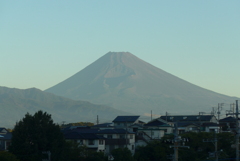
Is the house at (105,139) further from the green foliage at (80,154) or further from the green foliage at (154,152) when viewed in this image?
the green foliage at (80,154)

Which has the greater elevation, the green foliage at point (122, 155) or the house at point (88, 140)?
the house at point (88, 140)

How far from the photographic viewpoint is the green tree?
44.9m

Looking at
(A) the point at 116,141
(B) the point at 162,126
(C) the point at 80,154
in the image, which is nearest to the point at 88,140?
(A) the point at 116,141

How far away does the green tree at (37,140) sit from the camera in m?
44.9

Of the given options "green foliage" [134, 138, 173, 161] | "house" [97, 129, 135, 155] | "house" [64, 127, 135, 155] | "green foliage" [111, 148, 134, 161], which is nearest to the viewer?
"green foliage" [111, 148, 134, 161]

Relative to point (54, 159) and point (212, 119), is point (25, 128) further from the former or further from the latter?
point (212, 119)

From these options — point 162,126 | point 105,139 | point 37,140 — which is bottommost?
point 37,140

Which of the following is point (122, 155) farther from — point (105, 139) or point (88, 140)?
point (105, 139)

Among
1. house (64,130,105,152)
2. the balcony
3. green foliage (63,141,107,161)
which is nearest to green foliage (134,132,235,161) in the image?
green foliage (63,141,107,161)

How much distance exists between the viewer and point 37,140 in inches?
1823

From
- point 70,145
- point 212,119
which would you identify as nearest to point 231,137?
point 70,145

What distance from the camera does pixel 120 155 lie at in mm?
48375

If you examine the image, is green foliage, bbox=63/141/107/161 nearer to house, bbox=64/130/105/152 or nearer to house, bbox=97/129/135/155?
house, bbox=64/130/105/152

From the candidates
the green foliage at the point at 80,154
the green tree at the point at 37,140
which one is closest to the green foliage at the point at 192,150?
the green foliage at the point at 80,154
